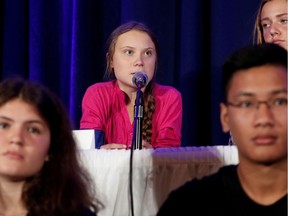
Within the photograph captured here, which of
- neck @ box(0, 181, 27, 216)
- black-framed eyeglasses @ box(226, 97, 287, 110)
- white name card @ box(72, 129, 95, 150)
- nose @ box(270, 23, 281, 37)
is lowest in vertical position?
neck @ box(0, 181, 27, 216)

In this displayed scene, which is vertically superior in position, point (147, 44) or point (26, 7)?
point (26, 7)

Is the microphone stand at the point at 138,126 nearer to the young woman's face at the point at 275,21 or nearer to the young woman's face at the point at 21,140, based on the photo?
the young woman's face at the point at 21,140

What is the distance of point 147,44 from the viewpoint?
263 centimetres

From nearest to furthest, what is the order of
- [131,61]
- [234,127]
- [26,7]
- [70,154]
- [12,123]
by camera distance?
[234,127]
[12,123]
[70,154]
[131,61]
[26,7]

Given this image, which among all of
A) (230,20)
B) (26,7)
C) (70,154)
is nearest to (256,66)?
(70,154)

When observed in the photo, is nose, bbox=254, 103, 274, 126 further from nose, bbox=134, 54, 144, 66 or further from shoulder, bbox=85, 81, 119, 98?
shoulder, bbox=85, 81, 119, 98

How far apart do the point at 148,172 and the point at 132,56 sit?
0.86 metres

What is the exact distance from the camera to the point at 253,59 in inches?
60.7

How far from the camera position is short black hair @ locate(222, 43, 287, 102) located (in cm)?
154

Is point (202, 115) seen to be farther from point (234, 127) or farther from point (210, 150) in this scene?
point (234, 127)

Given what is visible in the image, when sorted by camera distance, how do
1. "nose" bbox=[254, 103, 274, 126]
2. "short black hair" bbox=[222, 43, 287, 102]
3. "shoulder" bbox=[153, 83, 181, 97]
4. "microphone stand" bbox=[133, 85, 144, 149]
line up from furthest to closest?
1. "shoulder" bbox=[153, 83, 181, 97]
2. "microphone stand" bbox=[133, 85, 144, 149]
3. "short black hair" bbox=[222, 43, 287, 102]
4. "nose" bbox=[254, 103, 274, 126]

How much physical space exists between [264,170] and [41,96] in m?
0.63

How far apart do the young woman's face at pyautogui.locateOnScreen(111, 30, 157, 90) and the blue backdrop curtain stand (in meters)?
0.46

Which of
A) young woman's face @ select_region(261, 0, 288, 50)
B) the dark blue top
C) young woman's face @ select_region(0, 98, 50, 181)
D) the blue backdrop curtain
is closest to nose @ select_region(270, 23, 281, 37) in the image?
young woman's face @ select_region(261, 0, 288, 50)
